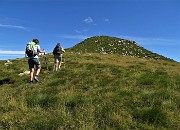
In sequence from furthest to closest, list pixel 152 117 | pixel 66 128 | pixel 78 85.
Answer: pixel 78 85 < pixel 152 117 < pixel 66 128

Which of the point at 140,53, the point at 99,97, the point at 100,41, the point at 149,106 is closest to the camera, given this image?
the point at 149,106

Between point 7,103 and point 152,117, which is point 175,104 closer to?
point 152,117

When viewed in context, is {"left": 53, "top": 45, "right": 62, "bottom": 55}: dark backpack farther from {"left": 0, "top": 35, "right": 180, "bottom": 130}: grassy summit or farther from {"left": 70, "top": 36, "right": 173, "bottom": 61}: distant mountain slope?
{"left": 70, "top": 36, "right": 173, "bottom": 61}: distant mountain slope

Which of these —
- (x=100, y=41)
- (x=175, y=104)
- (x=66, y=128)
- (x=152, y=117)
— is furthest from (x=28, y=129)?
(x=100, y=41)

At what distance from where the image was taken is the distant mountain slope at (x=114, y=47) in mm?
87938

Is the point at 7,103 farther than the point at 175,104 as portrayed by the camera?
Yes

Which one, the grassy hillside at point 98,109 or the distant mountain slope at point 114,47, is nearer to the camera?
the grassy hillside at point 98,109

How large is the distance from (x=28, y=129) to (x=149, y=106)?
4203 mm

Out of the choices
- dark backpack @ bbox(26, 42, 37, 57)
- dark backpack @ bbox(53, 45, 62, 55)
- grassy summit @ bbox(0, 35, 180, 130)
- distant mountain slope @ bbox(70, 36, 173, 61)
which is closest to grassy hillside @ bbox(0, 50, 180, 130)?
grassy summit @ bbox(0, 35, 180, 130)

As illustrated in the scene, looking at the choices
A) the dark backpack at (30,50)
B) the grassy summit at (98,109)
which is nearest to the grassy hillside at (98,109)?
the grassy summit at (98,109)

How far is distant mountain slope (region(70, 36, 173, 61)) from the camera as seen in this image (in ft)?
289

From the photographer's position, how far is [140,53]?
92062 millimetres

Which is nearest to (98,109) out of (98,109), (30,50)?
(98,109)

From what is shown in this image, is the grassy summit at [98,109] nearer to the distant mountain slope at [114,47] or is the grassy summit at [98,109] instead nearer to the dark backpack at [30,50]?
the dark backpack at [30,50]
